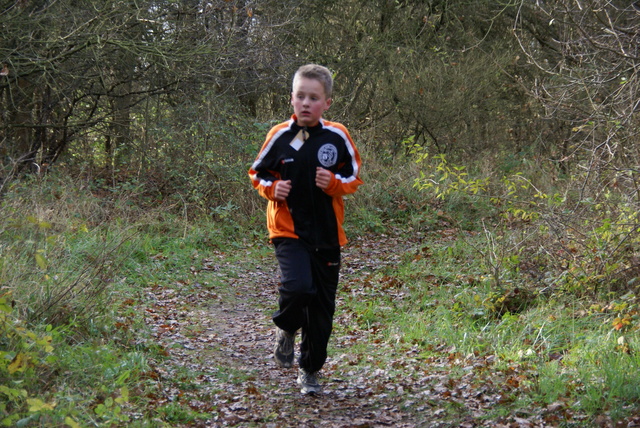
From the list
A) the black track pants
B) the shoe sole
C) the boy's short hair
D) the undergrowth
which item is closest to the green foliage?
the undergrowth

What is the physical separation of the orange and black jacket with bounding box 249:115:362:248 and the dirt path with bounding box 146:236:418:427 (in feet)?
3.64

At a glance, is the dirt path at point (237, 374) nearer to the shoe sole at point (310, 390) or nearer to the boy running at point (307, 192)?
the shoe sole at point (310, 390)

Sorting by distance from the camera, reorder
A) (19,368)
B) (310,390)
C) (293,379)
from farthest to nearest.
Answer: (293,379)
(310,390)
(19,368)

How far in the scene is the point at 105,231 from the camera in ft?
31.0

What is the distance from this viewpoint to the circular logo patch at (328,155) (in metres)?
4.80

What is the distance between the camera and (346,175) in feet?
15.9

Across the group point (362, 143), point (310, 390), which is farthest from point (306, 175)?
point (362, 143)

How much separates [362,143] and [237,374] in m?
8.90

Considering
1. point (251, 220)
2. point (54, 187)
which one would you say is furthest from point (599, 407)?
point (54, 187)

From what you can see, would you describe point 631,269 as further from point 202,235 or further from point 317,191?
point 202,235

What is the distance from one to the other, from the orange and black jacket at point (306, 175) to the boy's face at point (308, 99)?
8 centimetres

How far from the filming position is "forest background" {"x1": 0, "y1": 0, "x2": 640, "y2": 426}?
615 cm

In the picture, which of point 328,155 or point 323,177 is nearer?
point 323,177

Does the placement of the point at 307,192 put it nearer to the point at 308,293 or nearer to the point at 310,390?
the point at 308,293
